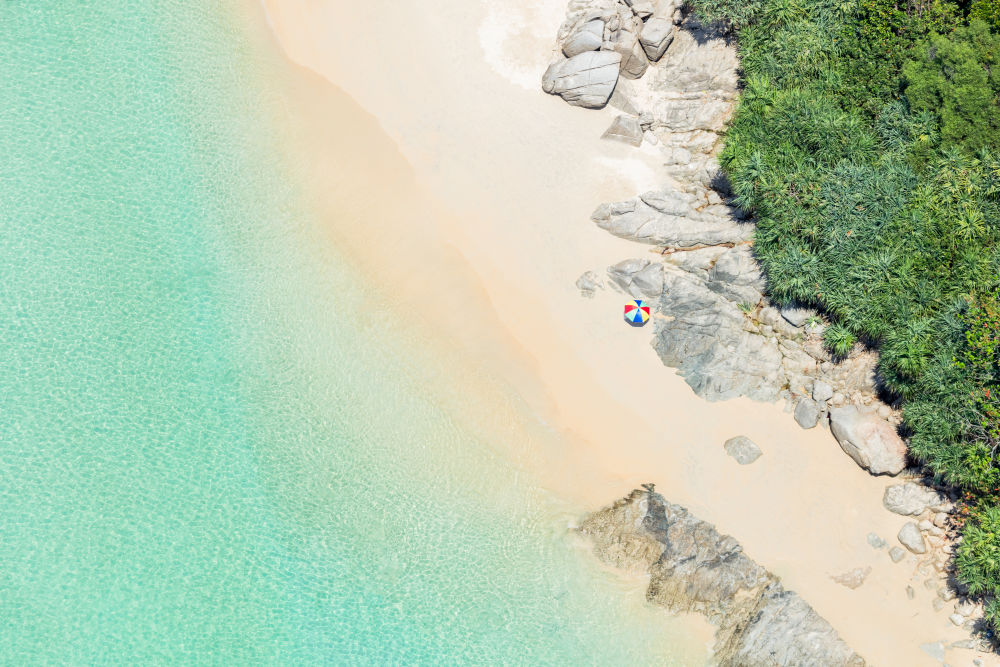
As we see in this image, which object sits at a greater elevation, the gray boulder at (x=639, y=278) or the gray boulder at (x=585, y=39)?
the gray boulder at (x=585, y=39)

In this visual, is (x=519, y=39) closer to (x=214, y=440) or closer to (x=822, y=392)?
(x=822, y=392)

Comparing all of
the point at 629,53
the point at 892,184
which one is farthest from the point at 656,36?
the point at 892,184

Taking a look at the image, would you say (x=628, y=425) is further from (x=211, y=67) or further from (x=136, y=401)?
(x=211, y=67)

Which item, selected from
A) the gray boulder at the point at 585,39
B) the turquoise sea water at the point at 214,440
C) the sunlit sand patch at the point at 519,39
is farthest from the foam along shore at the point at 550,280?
the turquoise sea water at the point at 214,440

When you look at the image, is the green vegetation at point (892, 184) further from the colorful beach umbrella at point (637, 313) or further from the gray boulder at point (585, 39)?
the colorful beach umbrella at point (637, 313)

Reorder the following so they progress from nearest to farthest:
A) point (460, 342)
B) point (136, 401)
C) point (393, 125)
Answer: point (136, 401) < point (460, 342) < point (393, 125)

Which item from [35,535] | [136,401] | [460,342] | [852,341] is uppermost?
[852,341]

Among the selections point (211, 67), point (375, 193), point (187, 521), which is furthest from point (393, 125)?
point (187, 521)
